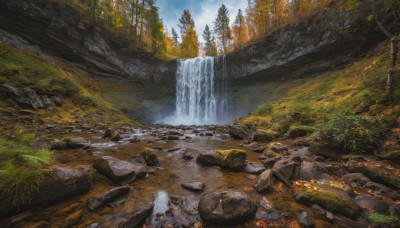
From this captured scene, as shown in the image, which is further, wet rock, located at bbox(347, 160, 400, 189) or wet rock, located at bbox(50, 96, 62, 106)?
wet rock, located at bbox(50, 96, 62, 106)

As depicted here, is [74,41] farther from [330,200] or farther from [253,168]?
[330,200]

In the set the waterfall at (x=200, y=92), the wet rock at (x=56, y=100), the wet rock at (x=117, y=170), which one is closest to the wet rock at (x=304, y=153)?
the wet rock at (x=117, y=170)

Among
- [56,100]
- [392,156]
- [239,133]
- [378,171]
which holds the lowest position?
[239,133]

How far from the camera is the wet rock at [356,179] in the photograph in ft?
9.54

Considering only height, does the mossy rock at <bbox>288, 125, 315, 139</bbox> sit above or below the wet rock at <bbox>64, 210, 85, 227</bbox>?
above

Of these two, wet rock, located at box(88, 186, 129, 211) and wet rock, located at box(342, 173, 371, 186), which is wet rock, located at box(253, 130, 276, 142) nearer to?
wet rock, located at box(342, 173, 371, 186)

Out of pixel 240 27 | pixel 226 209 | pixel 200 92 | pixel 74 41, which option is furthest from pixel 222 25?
pixel 226 209

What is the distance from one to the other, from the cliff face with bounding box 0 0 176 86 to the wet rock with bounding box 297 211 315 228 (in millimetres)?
24735

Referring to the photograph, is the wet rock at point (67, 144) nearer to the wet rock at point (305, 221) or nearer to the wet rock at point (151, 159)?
the wet rock at point (151, 159)

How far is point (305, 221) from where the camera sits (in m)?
1.99

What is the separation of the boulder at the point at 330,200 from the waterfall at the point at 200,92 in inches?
939

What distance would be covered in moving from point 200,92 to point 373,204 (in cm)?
2628

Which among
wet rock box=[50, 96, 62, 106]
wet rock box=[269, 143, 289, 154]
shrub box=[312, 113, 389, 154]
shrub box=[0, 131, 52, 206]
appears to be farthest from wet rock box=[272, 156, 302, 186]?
wet rock box=[50, 96, 62, 106]

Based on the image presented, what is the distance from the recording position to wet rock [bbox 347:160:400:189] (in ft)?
8.83
